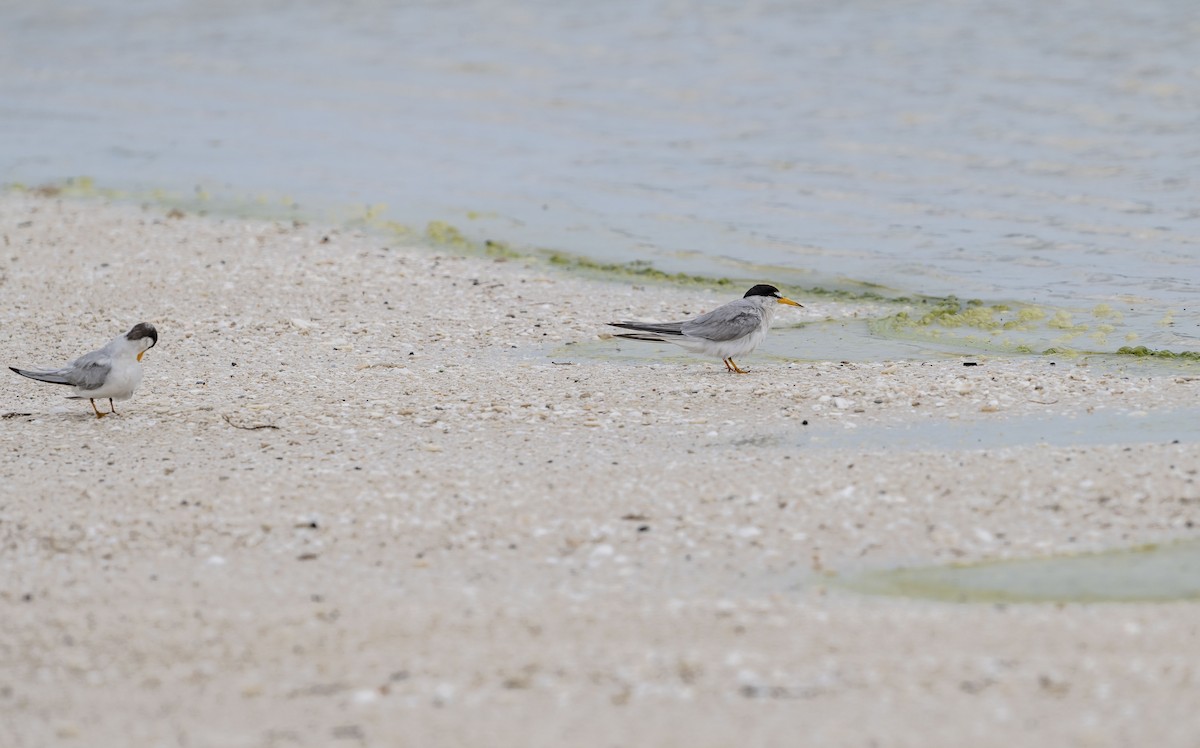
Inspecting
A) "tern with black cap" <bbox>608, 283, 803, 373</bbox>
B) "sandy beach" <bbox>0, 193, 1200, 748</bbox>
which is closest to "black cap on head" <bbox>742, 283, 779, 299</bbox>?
"tern with black cap" <bbox>608, 283, 803, 373</bbox>

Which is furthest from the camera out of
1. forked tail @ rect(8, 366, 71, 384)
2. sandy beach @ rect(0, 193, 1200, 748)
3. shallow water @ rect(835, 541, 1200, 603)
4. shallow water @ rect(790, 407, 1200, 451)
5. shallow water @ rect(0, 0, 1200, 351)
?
shallow water @ rect(0, 0, 1200, 351)

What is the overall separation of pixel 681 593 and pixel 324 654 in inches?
56.5

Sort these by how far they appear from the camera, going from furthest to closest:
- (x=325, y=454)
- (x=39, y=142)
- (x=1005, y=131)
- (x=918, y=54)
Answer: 1. (x=918, y=54)
2. (x=39, y=142)
3. (x=1005, y=131)
4. (x=325, y=454)

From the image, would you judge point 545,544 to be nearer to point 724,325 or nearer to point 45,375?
point 724,325

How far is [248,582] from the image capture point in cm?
592

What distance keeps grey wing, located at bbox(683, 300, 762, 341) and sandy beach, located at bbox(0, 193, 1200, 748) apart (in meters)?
0.31

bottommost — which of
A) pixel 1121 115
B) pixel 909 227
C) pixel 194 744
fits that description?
pixel 194 744

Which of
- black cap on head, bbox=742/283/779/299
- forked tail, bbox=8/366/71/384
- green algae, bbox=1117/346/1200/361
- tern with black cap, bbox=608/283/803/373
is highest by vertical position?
black cap on head, bbox=742/283/779/299

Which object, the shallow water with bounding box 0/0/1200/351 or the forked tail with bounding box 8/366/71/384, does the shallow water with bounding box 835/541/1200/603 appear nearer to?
the shallow water with bounding box 0/0/1200/351

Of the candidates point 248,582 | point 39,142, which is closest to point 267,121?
point 39,142

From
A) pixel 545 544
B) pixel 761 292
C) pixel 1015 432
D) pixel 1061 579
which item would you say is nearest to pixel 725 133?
pixel 761 292

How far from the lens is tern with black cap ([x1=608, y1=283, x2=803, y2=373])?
931 cm

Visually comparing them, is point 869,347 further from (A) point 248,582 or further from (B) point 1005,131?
(B) point 1005,131

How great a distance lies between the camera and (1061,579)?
19.1ft
